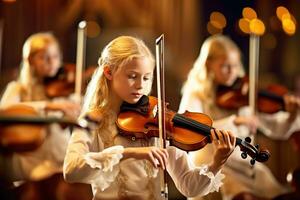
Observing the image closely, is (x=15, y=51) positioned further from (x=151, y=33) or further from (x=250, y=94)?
(x=250, y=94)

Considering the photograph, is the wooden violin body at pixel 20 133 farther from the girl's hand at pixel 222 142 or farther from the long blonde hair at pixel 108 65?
the girl's hand at pixel 222 142

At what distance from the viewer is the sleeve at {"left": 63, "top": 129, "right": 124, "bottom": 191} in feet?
5.31

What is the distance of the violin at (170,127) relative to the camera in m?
1.67

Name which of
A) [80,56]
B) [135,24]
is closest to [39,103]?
[80,56]

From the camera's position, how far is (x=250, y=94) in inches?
91.4

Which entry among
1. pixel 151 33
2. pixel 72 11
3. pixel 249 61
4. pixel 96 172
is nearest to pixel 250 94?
pixel 249 61

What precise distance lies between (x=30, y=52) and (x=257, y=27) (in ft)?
2.60

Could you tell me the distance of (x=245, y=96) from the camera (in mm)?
2312

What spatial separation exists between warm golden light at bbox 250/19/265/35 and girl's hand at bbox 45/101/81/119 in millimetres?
695

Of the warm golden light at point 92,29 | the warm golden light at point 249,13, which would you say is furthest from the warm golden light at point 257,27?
the warm golden light at point 92,29

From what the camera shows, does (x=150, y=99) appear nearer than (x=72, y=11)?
Yes

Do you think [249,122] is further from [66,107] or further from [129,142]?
[129,142]

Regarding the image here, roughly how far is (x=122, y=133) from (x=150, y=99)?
11 cm

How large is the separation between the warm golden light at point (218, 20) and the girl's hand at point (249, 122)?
0.31m
